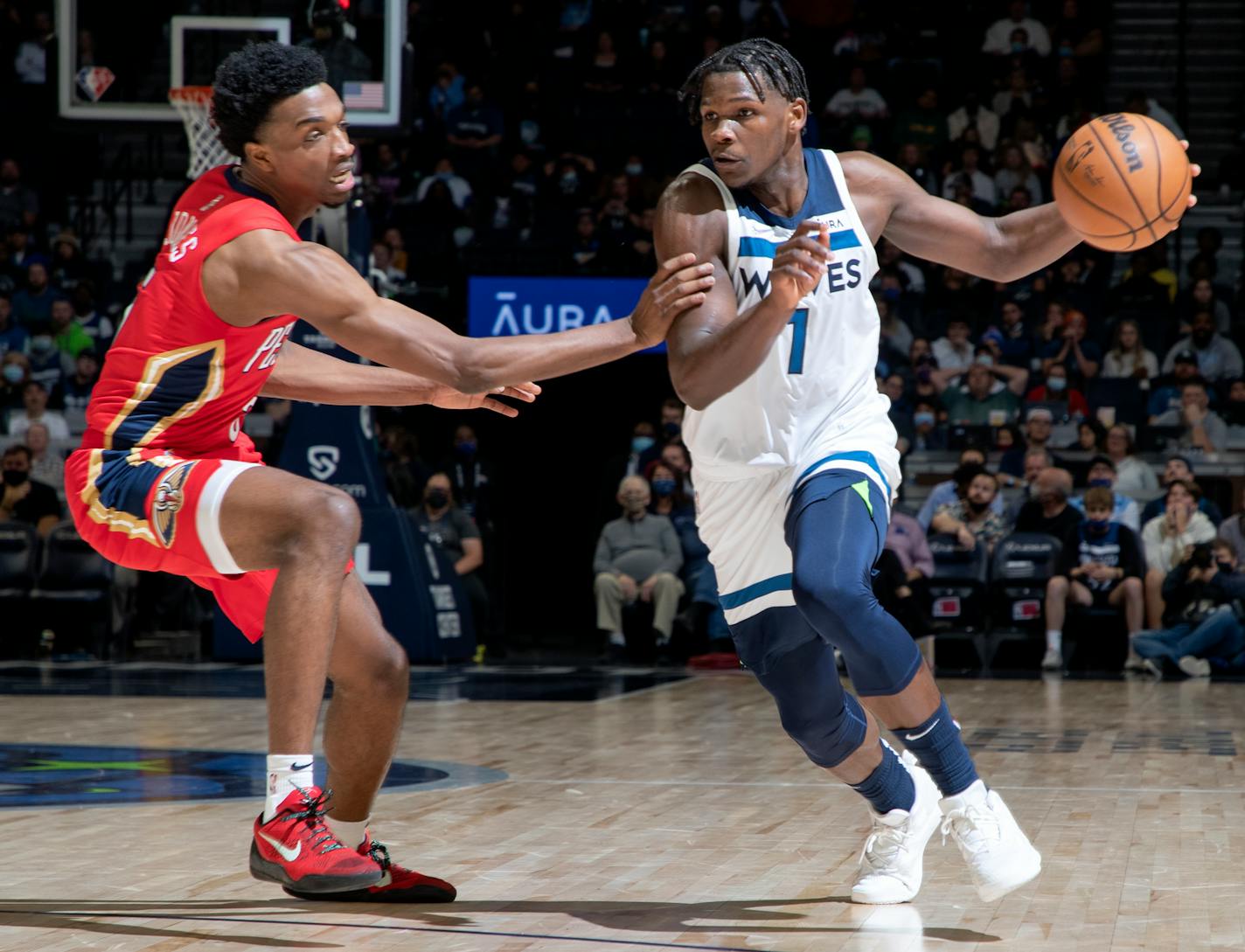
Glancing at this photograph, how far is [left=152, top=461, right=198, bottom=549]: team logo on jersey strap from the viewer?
3600 mm

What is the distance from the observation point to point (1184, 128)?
52.2 ft

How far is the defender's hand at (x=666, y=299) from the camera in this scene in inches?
140

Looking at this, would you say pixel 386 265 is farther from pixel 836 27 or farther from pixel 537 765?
pixel 537 765

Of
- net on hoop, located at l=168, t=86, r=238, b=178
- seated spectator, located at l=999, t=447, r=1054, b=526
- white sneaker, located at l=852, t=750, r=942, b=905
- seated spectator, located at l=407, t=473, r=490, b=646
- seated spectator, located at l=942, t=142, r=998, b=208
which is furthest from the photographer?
seated spectator, located at l=942, t=142, r=998, b=208

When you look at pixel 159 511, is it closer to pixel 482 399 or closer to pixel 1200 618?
pixel 482 399

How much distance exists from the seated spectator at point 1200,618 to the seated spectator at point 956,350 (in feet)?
10.9

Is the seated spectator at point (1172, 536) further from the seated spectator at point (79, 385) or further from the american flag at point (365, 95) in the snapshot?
the seated spectator at point (79, 385)

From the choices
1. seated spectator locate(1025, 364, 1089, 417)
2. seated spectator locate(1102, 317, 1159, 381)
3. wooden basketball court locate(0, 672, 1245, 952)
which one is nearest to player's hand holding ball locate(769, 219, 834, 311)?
wooden basketball court locate(0, 672, 1245, 952)

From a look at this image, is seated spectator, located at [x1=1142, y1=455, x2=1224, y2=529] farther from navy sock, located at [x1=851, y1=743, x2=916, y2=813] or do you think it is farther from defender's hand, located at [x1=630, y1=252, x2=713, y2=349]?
defender's hand, located at [x1=630, y1=252, x2=713, y2=349]

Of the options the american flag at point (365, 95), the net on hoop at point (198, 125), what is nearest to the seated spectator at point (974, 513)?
the american flag at point (365, 95)

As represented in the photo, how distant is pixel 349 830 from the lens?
3922 millimetres

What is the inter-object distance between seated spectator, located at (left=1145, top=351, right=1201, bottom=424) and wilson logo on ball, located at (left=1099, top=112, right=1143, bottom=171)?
9538mm

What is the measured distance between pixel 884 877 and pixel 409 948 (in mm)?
1142

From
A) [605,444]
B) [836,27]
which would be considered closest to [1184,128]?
[836,27]
